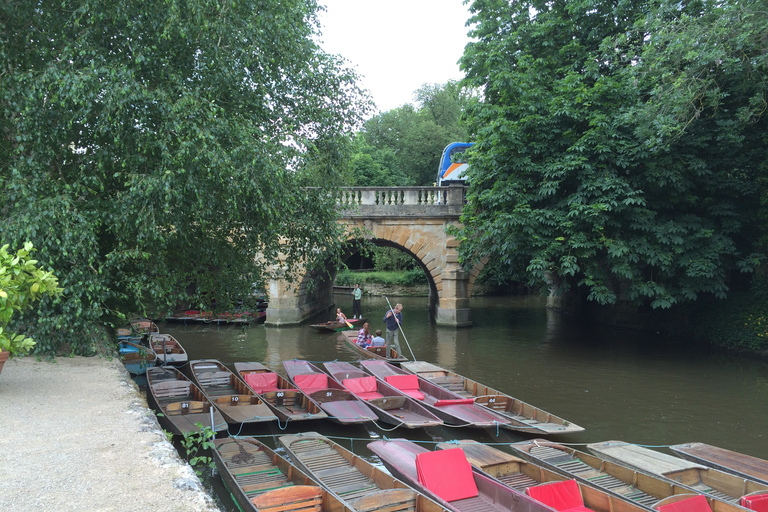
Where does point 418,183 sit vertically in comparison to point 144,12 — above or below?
above

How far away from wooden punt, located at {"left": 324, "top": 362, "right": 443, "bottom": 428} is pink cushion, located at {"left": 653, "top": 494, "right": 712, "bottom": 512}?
312 cm

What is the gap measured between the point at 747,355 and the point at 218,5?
13380mm

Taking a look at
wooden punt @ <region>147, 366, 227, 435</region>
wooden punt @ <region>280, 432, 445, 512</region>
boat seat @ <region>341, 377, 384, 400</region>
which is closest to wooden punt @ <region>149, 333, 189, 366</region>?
wooden punt @ <region>147, 366, 227, 435</region>

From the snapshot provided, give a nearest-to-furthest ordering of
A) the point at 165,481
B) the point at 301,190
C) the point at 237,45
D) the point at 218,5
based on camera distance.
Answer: the point at 165,481 < the point at 218,5 < the point at 237,45 < the point at 301,190

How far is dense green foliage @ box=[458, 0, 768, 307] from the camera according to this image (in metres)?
11.0

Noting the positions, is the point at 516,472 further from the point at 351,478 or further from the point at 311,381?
the point at 311,381

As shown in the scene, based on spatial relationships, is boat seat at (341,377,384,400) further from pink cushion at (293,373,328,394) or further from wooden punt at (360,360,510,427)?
pink cushion at (293,373,328,394)

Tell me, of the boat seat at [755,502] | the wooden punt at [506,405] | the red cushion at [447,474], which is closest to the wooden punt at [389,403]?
the wooden punt at [506,405]

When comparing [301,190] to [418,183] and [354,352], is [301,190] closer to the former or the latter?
[354,352]

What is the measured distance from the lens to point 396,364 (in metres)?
11.3

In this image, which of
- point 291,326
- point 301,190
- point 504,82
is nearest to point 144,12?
point 301,190

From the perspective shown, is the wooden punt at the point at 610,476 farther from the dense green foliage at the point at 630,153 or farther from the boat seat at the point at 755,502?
the dense green foliage at the point at 630,153

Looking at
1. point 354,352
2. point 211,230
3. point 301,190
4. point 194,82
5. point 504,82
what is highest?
point 504,82

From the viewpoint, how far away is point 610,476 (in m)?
5.79
